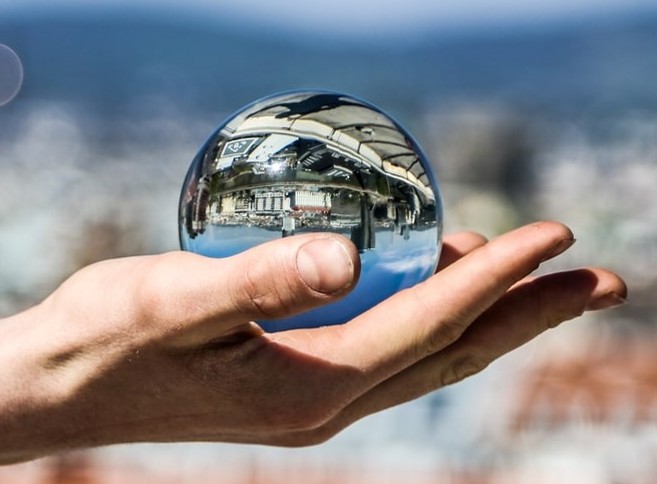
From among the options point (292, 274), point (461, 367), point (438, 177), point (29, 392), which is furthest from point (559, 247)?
point (438, 177)

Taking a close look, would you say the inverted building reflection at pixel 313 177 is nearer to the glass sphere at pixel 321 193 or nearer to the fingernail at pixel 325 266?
the glass sphere at pixel 321 193

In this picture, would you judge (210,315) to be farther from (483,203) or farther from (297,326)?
(483,203)

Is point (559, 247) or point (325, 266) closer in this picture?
point (325, 266)

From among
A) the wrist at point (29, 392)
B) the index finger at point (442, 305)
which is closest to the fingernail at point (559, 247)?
the index finger at point (442, 305)

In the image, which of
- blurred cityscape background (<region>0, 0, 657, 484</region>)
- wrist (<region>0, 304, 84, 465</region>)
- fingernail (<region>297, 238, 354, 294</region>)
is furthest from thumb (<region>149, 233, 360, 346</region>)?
blurred cityscape background (<region>0, 0, 657, 484</region>)

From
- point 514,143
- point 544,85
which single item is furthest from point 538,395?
point 544,85

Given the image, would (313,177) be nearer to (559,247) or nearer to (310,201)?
(310,201)
